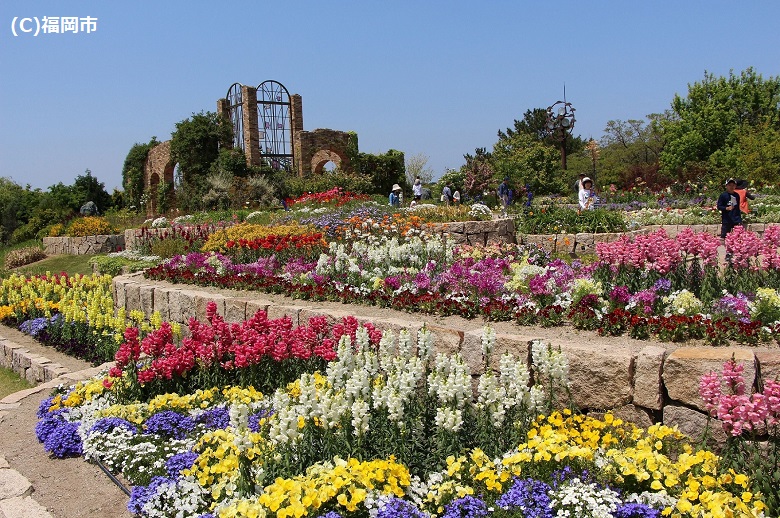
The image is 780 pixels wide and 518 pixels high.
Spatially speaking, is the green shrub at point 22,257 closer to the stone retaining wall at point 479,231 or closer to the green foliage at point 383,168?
the stone retaining wall at point 479,231

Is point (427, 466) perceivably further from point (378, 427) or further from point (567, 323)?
point (567, 323)

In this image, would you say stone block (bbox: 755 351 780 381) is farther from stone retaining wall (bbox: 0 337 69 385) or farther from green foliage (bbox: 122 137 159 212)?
green foliage (bbox: 122 137 159 212)

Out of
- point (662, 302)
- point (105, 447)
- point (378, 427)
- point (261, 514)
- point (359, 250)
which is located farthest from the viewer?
point (359, 250)

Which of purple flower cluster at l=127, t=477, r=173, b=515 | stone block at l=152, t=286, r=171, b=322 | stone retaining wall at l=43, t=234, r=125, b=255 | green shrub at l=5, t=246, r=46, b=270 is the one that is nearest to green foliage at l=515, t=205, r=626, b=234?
stone block at l=152, t=286, r=171, b=322

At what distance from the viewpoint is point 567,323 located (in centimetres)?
494

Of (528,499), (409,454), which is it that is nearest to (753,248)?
(528,499)

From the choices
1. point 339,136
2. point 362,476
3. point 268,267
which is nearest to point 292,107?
point 339,136

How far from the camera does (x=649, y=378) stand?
373 centimetres

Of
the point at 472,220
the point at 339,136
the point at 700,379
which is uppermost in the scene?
the point at 339,136

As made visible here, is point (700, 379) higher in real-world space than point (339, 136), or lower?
lower

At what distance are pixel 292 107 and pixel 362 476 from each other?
83.3 feet

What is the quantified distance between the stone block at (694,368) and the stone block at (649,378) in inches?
1.8

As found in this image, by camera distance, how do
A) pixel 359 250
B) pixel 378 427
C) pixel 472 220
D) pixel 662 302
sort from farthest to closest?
1. pixel 472 220
2. pixel 359 250
3. pixel 662 302
4. pixel 378 427

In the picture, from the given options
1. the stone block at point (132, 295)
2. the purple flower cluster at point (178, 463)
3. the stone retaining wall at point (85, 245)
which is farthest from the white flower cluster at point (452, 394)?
the stone retaining wall at point (85, 245)
